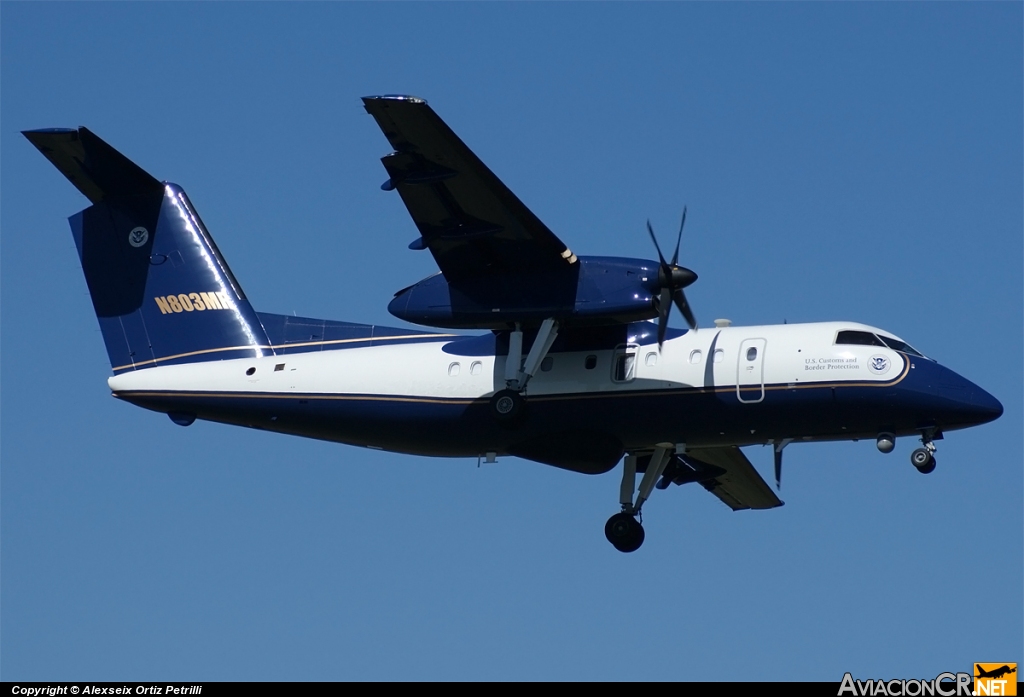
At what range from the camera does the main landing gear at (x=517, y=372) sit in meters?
20.6

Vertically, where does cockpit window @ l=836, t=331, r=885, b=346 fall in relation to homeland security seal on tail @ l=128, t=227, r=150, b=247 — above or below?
below

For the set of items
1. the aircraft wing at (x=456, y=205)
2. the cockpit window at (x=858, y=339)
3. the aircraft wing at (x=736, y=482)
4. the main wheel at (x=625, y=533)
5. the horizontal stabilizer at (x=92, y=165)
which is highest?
the horizontal stabilizer at (x=92, y=165)

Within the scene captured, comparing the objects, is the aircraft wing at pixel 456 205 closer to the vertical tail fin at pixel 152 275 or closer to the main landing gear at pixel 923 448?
the vertical tail fin at pixel 152 275

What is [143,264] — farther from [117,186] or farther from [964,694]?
[964,694]

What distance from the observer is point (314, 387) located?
72.2 feet

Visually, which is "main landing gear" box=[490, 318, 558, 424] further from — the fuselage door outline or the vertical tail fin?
the vertical tail fin

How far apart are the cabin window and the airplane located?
0.02 m

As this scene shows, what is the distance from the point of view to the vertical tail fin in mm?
23391

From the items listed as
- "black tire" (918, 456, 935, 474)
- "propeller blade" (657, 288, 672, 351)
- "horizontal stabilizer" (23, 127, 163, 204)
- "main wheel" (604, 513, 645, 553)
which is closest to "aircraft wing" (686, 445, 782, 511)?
"main wheel" (604, 513, 645, 553)

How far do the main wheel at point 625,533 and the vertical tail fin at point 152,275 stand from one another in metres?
6.10

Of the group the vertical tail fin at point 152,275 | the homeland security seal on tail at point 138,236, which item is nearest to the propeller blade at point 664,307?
the vertical tail fin at point 152,275

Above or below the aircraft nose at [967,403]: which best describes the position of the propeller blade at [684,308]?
above

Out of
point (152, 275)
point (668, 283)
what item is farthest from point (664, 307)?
point (152, 275)

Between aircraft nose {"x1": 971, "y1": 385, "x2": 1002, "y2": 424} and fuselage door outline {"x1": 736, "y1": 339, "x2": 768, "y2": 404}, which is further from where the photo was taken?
fuselage door outline {"x1": 736, "y1": 339, "x2": 768, "y2": 404}
